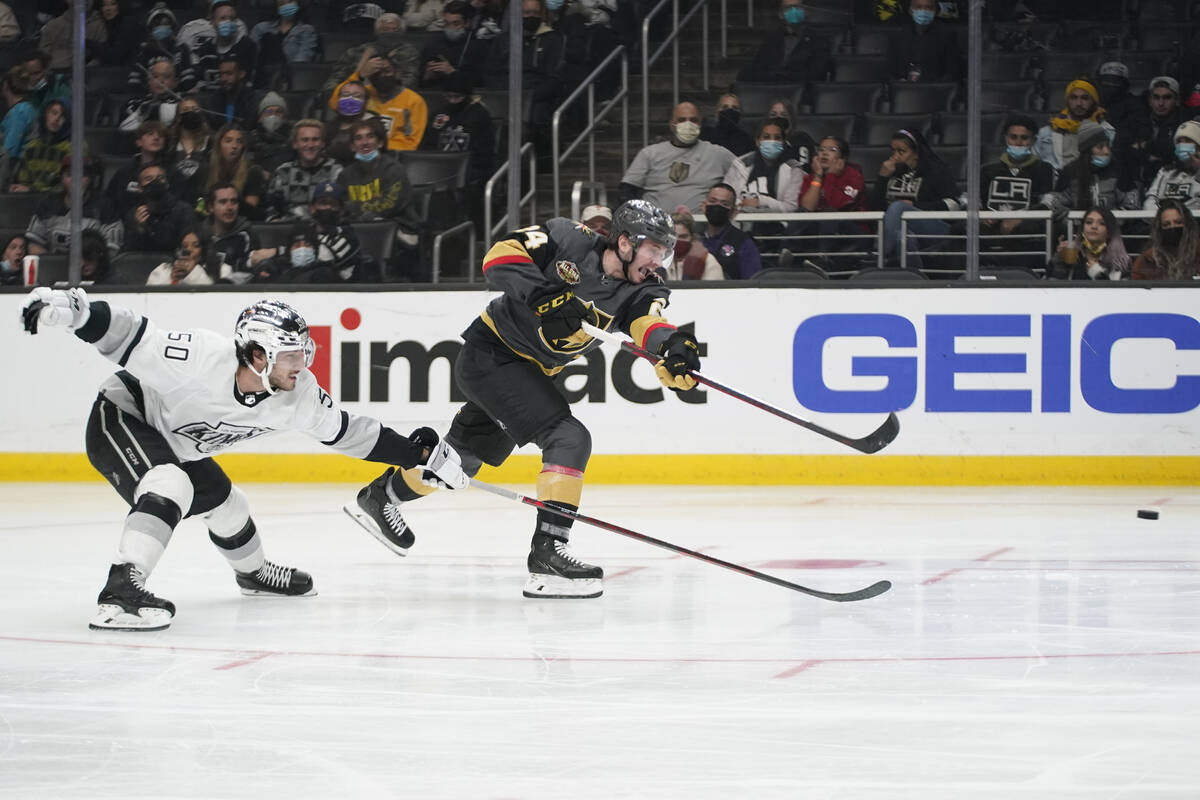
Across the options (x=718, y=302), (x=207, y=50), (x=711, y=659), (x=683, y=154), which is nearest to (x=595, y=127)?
(x=683, y=154)

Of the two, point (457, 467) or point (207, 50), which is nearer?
point (457, 467)

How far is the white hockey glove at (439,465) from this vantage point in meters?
4.64

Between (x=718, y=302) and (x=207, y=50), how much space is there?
14.5 feet

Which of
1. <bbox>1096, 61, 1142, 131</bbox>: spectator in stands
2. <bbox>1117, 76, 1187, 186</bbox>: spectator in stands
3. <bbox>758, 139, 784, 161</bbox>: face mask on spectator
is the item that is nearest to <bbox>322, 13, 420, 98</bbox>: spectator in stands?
<bbox>758, 139, 784, 161</bbox>: face mask on spectator

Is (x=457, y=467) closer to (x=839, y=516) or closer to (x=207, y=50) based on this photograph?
(x=839, y=516)

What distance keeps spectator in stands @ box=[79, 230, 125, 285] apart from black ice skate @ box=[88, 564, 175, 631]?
5213mm

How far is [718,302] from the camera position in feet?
28.7

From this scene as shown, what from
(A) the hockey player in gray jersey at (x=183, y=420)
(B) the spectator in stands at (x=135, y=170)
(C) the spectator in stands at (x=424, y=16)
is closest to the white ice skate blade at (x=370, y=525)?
(A) the hockey player in gray jersey at (x=183, y=420)

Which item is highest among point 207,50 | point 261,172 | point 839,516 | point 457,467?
point 207,50

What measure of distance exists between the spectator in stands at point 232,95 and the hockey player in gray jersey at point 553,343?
5499 mm

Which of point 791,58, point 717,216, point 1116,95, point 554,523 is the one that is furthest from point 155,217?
point 1116,95

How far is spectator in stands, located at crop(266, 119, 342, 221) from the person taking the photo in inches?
370

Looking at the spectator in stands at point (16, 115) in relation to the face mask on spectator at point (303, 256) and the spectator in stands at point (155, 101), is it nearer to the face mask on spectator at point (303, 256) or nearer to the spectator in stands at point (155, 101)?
the spectator in stands at point (155, 101)

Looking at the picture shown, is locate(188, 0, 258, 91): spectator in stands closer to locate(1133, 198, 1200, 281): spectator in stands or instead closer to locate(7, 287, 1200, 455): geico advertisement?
locate(7, 287, 1200, 455): geico advertisement
